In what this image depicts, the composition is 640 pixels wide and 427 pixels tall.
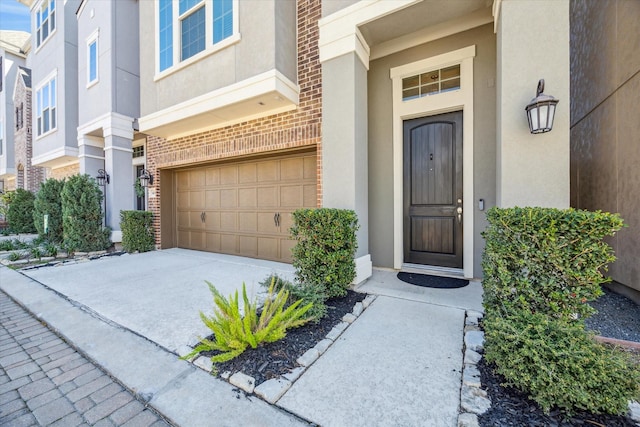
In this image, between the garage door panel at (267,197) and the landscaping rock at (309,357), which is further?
the garage door panel at (267,197)

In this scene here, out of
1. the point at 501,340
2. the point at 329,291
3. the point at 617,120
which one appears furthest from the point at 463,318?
the point at 617,120

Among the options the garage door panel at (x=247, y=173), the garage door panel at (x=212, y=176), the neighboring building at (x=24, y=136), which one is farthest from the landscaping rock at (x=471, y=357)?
the neighboring building at (x=24, y=136)

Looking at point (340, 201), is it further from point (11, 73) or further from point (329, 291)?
point (11, 73)

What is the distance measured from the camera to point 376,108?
4.84m

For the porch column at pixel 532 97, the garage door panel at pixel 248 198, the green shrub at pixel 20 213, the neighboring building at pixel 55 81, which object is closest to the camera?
the porch column at pixel 532 97

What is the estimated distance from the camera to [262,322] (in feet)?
7.92

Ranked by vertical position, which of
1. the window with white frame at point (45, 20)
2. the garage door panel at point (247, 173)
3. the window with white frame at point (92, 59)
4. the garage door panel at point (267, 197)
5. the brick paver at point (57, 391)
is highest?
the window with white frame at point (45, 20)

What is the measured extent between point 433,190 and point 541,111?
6.45ft

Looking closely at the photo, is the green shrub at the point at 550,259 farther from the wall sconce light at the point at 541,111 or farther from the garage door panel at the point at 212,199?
the garage door panel at the point at 212,199

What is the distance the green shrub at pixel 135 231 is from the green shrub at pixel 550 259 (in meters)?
7.56

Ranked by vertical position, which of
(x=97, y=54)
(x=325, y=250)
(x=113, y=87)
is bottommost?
(x=325, y=250)

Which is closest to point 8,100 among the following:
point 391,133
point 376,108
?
point 376,108

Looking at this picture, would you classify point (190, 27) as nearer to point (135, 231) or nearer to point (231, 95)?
point (231, 95)

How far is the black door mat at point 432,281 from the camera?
391cm
